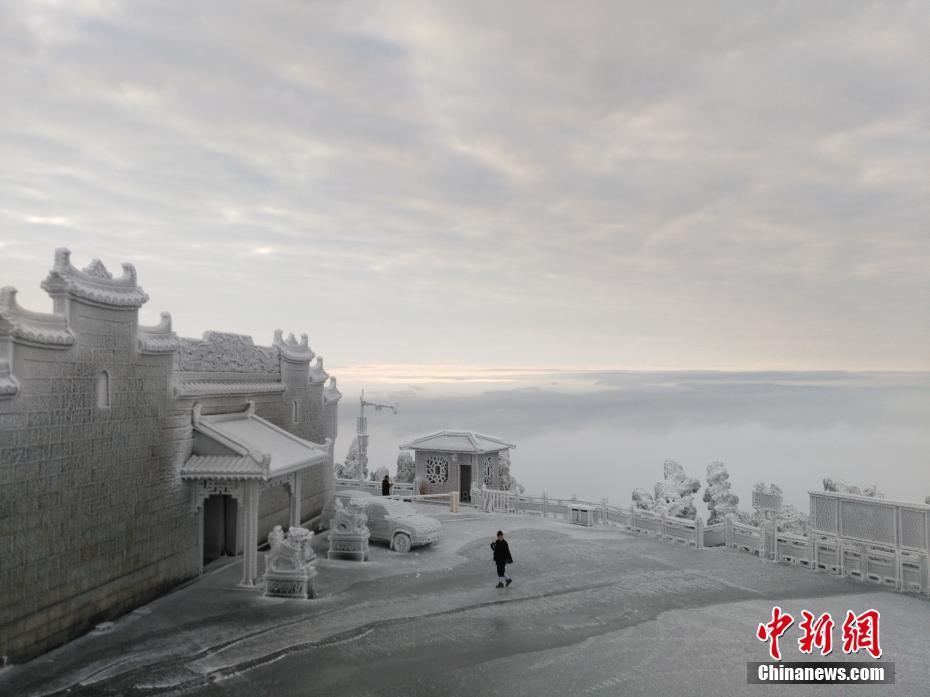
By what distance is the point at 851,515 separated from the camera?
16906 mm

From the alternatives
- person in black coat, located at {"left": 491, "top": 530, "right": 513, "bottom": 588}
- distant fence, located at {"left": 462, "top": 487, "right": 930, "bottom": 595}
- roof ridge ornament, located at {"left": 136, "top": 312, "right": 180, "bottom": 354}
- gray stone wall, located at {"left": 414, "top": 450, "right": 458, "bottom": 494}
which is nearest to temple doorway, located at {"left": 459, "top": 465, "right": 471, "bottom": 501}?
gray stone wall, located at {"left": 414, "top": 450, "right": 458, "bottom": 494}

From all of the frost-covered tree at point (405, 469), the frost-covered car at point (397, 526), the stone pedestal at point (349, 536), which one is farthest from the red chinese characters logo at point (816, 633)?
the frost-covered tree at point (405, 469)

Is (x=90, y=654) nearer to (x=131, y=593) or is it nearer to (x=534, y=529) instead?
(x=131, y=593)

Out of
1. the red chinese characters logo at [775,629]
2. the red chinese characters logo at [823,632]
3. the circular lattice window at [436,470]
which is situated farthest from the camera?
the circular lattice window at [436,470]

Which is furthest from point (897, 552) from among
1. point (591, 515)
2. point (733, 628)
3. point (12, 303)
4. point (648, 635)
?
point (12, 303)

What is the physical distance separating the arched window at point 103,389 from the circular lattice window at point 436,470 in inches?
756

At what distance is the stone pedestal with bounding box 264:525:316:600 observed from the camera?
14.1m

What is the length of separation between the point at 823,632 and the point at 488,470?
63.6 ft

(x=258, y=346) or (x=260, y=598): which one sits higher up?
(x=258, y=346)

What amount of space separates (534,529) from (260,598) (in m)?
10.9

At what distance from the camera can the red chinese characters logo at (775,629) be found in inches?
449

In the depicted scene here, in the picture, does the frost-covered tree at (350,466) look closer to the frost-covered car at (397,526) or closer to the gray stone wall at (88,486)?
the frost-covered car at (397,526)

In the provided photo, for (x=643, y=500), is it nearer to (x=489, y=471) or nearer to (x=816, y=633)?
(x=489, y=471)

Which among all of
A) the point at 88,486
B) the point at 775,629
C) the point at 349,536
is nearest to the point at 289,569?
the point at 349,536
